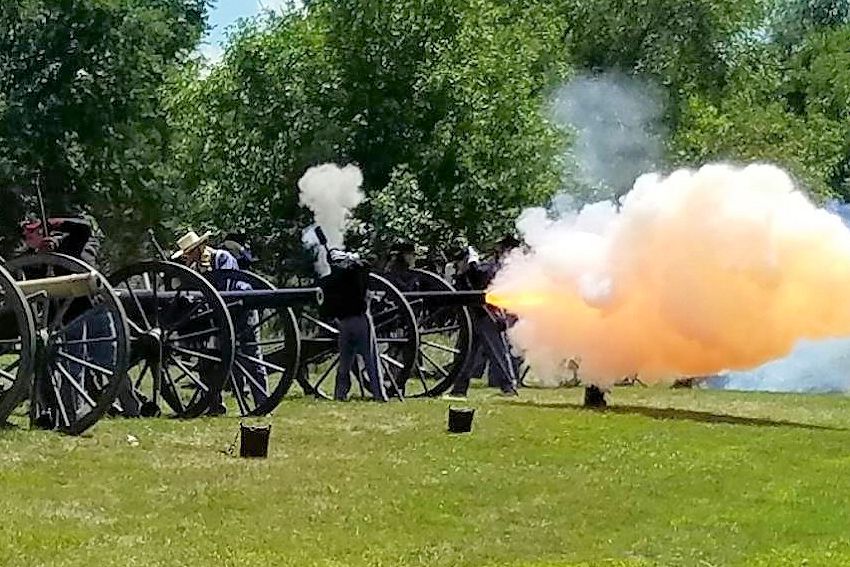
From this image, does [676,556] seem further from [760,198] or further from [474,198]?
[474,198]

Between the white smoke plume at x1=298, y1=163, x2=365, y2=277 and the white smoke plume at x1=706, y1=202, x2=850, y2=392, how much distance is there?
558 centimetres

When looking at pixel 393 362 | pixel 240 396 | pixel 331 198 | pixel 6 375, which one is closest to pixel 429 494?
pixel 6 375

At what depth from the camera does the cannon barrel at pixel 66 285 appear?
12.1 metres

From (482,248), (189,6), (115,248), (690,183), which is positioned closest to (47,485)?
(690,183)

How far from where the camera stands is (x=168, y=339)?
46.8 feet

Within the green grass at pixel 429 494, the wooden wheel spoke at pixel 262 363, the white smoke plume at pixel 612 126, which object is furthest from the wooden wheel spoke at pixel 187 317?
the white smoke plume at pixel 612 126

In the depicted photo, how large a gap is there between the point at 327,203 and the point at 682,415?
5690 millimetres

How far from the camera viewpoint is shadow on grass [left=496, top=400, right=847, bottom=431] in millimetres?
15297

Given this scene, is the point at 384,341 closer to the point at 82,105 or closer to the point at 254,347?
the point at 254,347

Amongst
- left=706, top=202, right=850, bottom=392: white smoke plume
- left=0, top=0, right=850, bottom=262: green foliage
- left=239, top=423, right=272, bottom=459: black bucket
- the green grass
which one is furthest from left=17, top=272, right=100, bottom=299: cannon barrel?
left=0, top=0, right=850, bottom=262: green foliage

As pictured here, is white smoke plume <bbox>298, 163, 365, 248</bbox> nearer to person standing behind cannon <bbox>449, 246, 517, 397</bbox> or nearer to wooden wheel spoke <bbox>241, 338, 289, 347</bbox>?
person standing behind cannon <bbox>449, 246, 517, 397</bbox>

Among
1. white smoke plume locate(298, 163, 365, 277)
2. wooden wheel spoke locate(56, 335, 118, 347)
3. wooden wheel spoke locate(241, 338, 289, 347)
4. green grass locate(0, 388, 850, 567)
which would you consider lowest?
green grass locate(0, 388, 850, 567)

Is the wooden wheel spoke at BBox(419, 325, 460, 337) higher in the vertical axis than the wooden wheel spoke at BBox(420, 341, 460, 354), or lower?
higher

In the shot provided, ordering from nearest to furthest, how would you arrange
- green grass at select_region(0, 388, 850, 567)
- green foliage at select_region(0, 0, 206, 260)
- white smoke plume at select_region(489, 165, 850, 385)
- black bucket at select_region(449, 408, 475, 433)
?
green grass at select_region(0, 388, 850, 567), black bucket at select_region(449, 408, 475, 433), white smoke plume at select_region(489, 165, 850, 385), green foliage at select_region(0, 0, 206, 260)
